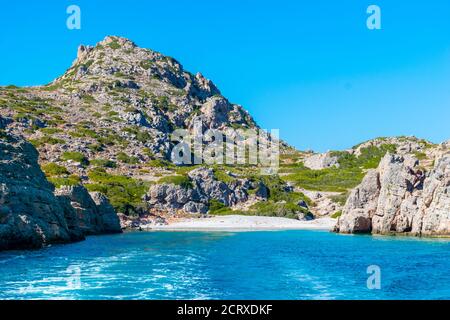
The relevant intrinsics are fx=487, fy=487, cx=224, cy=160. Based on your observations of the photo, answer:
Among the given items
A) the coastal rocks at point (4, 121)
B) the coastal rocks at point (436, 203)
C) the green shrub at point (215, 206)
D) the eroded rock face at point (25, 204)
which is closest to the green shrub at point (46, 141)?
the coastal rocks at point (4, 121)

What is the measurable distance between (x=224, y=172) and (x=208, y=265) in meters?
83.8

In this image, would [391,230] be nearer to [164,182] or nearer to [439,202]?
[439,202]

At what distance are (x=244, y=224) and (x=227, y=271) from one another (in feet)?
184

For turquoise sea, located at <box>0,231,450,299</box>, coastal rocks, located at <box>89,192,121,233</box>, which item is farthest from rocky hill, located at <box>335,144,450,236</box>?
coastal rocks, located at <box>89,192,121,233</box>

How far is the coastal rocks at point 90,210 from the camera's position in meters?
68.2

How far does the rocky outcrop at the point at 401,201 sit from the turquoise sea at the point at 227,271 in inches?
292

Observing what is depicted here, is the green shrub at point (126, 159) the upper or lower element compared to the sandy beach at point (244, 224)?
upper

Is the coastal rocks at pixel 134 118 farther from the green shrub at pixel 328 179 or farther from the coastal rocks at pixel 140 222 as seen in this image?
the coastal rocks at pixel 140 222

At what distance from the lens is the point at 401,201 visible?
67688 millimetres

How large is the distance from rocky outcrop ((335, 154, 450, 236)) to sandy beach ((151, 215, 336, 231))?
13560 mm

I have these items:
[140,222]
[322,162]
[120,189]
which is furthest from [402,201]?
[322,162]

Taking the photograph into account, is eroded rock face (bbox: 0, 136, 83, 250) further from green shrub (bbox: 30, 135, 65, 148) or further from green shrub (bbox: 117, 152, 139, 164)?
green shrub (bbox: 117, 152, 139, 164)
